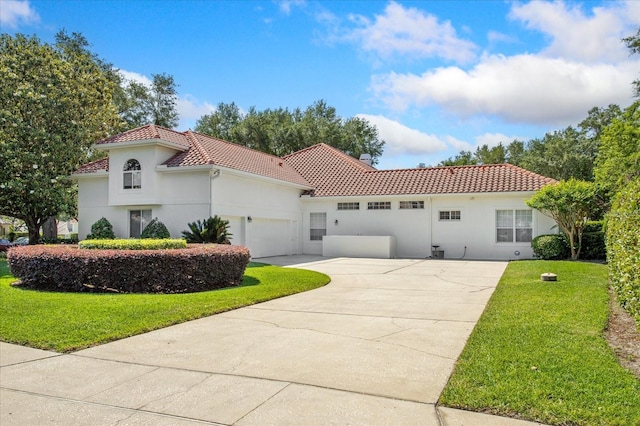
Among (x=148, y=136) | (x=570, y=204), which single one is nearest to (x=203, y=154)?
(x=148, y=136)

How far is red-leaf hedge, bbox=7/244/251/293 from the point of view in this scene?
10906 mm

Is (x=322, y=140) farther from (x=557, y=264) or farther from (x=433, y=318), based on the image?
(x=433, y=318)

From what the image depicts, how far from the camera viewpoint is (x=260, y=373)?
17.1 ft

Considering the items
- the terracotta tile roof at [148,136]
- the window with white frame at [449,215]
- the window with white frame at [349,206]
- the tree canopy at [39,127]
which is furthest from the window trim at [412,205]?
the tree canopy at [39,127]

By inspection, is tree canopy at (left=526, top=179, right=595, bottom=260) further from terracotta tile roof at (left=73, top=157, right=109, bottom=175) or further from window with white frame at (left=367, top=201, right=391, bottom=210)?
terracotta tile roof at (left=73, top=157, right=109, bottom=175)

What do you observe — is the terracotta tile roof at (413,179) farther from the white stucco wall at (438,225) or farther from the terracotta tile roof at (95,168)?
the terracotta tile roof at (95,168)

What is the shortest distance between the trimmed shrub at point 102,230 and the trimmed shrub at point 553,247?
699 inches

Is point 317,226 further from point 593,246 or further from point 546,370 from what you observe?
point 546,370

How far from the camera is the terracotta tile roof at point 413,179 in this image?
2148 centimetres

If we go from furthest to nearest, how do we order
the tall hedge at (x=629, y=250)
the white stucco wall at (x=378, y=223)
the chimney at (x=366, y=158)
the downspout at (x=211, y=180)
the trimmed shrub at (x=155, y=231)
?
the chimney at (x=366, y=158), the white stucco wall at (x=378, y=223), the trimmed shrub at (x=155, y=231), the downspout at (x=211, y=180), the tall hedge at (x=629, y=250)

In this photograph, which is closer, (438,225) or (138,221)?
(138,221)

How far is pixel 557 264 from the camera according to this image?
52.5ft

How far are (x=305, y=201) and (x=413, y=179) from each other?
5.71 m

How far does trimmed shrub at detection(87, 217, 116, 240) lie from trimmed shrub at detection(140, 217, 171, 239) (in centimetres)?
180
